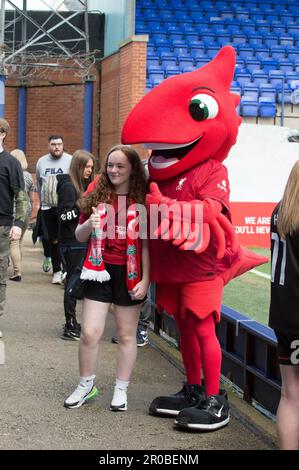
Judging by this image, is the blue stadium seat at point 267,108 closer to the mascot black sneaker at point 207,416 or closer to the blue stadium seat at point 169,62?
the blue stadium seat at point 169,62

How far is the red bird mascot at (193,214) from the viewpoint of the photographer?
483cm

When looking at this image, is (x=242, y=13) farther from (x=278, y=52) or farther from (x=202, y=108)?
(x=202, y=108)

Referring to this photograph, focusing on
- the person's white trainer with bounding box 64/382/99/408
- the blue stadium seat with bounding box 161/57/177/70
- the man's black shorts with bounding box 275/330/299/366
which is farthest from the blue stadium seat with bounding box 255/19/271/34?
the man's black shorts with bounding box 275/330/299/366

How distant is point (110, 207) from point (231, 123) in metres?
0.95

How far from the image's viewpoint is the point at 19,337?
736 cm

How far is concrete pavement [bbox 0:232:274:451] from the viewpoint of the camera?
181 inches

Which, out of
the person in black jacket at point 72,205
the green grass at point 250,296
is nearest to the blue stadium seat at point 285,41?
the green grass at point 250,296

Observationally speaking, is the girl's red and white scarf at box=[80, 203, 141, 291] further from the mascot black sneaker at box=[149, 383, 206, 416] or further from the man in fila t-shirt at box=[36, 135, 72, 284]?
the man in fila t-shirt at box=[36, 135, 72, 284]

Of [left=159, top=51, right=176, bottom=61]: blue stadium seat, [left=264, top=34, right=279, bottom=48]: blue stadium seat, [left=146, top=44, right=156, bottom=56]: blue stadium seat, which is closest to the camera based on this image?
[left=159, top=51, right=176, bottom=61]: blue stadium seat

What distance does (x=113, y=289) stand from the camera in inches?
205

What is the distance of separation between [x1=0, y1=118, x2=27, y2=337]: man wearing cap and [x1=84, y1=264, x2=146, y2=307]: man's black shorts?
1923 mm

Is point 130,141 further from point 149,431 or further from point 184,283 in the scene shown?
point 149,431

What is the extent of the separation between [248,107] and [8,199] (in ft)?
43.9
